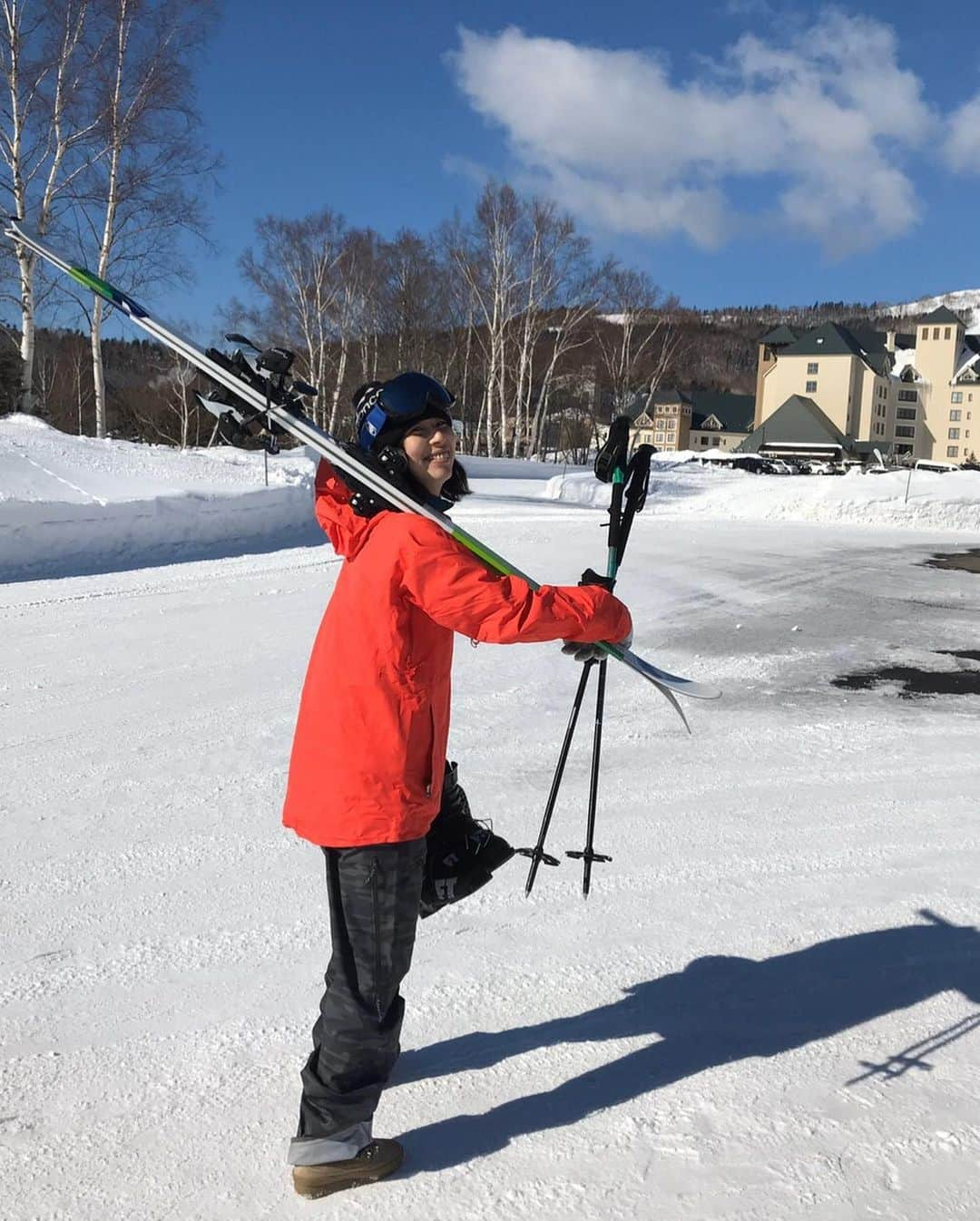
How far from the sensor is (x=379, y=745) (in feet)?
6.86

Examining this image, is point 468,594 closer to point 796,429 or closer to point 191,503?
point 191,503

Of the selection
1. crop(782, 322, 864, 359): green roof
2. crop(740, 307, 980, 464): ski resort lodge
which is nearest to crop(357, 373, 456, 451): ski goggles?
crop(740, 307, 980, 464): ski resort lodge

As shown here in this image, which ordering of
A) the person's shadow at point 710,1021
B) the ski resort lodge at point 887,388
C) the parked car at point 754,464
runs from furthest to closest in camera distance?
the ski resort lodge at point 887,388 → the parked car at point 754,464 → the person's shadow at point 710,1021

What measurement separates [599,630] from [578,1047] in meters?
1.26

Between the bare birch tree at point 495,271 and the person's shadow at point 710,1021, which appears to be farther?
the bare birch tree at point 495,271

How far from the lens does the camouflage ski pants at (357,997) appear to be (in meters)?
2.11

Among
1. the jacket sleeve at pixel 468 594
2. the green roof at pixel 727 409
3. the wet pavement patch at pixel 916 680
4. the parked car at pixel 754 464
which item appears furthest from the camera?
the green roof at pixel 727 409

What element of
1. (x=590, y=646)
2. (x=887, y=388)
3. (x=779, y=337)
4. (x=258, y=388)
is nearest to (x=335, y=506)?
(x=258, y=388)

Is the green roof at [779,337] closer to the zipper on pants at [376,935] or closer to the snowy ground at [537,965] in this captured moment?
the snowy ground at [537,965]

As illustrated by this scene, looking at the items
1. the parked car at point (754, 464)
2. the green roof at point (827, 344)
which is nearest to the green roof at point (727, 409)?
the green roof at point (827, 344)

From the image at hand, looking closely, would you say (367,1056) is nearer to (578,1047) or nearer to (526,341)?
(578,1047)

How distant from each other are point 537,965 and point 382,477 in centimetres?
173

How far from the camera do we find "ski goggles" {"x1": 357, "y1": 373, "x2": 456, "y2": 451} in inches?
86.0

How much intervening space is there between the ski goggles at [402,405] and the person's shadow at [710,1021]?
1.67m
